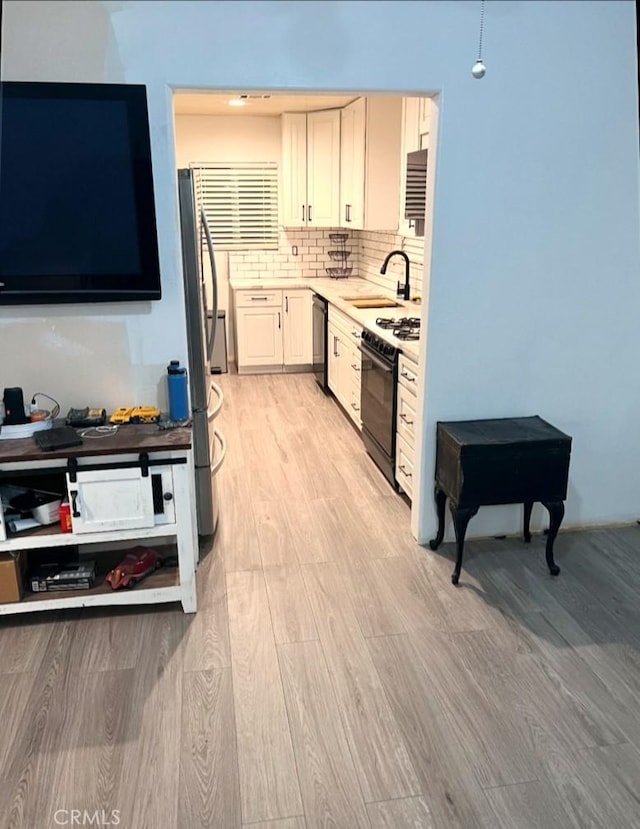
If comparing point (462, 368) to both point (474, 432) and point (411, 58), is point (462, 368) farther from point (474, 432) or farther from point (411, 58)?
point (411, 58)

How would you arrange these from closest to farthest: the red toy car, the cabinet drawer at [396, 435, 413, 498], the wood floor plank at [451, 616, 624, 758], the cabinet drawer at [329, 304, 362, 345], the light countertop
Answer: the wood floor plank at [451, 616, 624, 758] → the red toy car → the cabinet drawer at [396, 435, 413, 498] → the light countertop → the cabinet drawer at [329, 304, 362, 345]

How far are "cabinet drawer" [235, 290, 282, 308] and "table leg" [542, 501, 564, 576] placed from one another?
3.78m

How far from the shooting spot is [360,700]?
2.18 meters

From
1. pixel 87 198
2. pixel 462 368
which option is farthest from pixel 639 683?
pixel 87 198

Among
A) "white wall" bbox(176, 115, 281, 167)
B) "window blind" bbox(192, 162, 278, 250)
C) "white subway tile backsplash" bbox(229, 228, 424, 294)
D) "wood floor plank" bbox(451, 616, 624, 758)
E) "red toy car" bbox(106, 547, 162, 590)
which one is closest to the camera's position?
"wood floor plank" bbox(451, 616, 624, 758)

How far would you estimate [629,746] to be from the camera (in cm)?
198

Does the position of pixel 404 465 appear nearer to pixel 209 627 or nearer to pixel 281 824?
pixel 209 627

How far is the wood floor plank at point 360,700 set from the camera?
188 centimetres

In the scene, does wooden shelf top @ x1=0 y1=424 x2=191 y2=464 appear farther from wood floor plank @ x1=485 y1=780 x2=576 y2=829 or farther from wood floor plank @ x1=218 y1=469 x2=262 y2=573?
wood floor plank @ x1=485 y1=780 x2=576 y2=829

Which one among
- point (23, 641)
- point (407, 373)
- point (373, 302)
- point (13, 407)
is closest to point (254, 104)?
point (373, 302)

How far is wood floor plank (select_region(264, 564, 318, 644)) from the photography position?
8.29ft

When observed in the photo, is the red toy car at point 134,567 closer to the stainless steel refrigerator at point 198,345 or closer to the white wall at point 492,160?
the stainless steel refrigerator at point 198,345

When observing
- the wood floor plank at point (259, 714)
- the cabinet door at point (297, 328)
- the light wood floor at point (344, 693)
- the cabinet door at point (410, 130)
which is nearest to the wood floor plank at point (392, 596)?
the light wood floor at point (344, 693)

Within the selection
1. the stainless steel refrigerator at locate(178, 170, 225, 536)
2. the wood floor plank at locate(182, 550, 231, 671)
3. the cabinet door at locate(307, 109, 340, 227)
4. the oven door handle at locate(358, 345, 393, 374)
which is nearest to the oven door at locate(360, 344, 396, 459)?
the oven door handle at locate(358, 345, 393, 374)
